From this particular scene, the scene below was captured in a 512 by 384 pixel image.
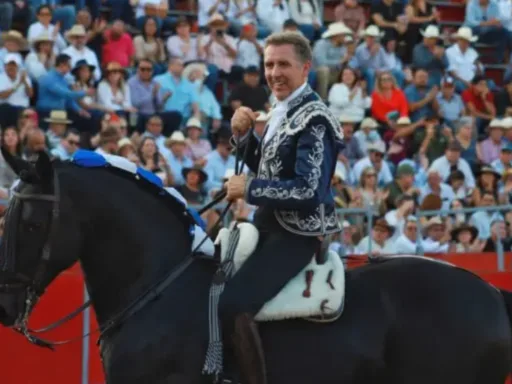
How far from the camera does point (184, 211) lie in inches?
273

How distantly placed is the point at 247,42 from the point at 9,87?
4.42m

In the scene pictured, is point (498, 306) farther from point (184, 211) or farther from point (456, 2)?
point (456, 2)

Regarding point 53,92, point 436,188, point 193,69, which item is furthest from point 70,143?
point 436,188

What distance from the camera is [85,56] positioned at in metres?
16.7

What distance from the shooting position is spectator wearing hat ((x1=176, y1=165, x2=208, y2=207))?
14.3 metres

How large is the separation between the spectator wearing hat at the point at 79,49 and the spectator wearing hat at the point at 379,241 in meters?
4.74

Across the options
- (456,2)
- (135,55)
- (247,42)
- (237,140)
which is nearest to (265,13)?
(247,42)

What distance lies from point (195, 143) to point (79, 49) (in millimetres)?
1872

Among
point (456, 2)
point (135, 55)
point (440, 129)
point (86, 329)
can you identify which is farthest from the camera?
point (456, 2)

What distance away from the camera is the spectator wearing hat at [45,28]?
16500 millimetres

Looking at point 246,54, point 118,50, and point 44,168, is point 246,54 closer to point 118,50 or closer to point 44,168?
point 118,50

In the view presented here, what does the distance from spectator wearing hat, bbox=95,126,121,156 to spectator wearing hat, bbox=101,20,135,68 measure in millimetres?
3107

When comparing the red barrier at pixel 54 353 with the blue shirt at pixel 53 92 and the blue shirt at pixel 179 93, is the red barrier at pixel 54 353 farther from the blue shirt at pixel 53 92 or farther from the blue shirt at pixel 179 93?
the blue shirt at pixel 179 93

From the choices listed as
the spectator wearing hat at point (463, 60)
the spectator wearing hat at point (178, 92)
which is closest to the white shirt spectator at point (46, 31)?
the spectator wearing hat at point (178, 92)
